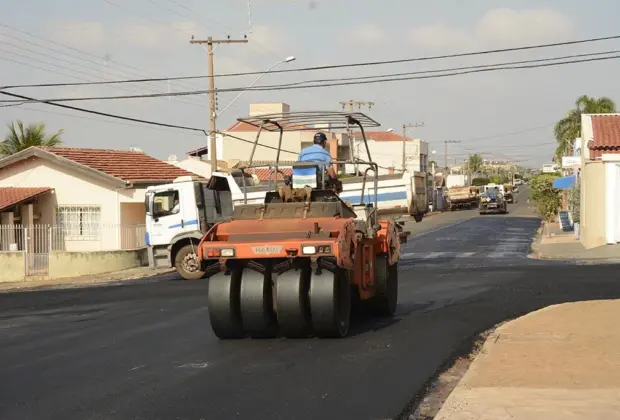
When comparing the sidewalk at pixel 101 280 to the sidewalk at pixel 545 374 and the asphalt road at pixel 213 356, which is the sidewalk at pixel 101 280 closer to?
the asphalt road at pixel 213 356

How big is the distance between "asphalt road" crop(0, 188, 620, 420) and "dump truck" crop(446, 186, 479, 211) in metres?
73.3

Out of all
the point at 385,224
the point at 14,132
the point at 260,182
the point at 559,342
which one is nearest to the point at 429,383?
the point at 559,342

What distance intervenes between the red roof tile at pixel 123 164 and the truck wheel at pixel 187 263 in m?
10.2

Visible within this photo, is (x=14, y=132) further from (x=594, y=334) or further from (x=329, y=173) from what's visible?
(x=594, y=334)

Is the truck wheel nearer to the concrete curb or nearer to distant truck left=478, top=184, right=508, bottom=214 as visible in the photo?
the concrete curb

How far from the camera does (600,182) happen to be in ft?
104

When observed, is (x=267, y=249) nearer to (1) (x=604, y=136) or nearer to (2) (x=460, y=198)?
(1) (x=604, y=136)

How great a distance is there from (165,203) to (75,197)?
1051 cm

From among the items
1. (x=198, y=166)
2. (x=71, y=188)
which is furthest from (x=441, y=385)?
(x=198, y=166)

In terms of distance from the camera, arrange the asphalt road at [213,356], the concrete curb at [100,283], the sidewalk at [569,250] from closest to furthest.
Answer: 1. the asphalt road at [213,356]
2. the concrete curb at [100,283]
3. the sidewalk at [569,250]

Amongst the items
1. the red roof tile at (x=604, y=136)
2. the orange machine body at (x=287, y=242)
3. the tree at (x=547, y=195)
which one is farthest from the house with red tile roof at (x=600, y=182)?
the orange machine body at (x=287, y=242)

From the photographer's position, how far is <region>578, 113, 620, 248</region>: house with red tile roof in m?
31.0

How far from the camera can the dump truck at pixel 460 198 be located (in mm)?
A: 92500

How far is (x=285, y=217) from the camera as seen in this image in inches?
462
